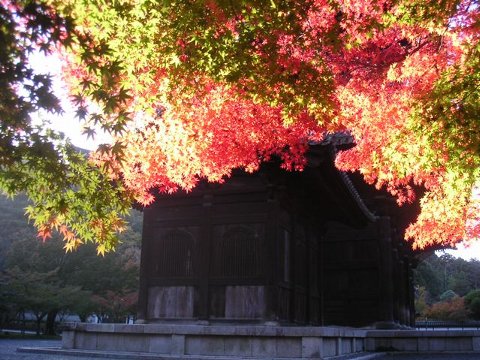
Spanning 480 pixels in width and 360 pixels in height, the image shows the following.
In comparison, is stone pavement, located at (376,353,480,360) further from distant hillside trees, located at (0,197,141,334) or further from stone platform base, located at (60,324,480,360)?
distant hillside trees, located at (0,197,141,334)

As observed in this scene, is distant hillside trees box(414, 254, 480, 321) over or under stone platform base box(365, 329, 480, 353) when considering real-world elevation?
over

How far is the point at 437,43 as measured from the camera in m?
9.43

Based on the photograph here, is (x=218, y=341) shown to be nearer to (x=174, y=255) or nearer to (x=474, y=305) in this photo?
(x=174, y=255)

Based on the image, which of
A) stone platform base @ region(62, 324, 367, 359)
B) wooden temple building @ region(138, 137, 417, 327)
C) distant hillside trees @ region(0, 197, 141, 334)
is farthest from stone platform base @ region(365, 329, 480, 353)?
distant hillside trees @ region(0, 197, 141, 334)

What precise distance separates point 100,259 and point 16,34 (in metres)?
29.9

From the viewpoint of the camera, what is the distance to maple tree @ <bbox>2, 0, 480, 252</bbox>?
251 inches

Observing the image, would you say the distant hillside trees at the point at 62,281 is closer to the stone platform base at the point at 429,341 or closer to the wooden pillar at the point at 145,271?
the wooden pillar at the point at 145,271

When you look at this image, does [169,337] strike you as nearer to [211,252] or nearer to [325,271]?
[211,252]

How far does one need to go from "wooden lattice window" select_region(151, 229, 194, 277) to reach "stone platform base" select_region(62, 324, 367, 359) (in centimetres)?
211

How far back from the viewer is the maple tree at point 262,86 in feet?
21.0

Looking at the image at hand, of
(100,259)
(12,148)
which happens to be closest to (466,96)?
(12,148)

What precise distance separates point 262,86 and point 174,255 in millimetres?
7519

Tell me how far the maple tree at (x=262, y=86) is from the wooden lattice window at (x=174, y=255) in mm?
2493

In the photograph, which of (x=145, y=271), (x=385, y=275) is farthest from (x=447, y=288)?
(x=145, y=271)
